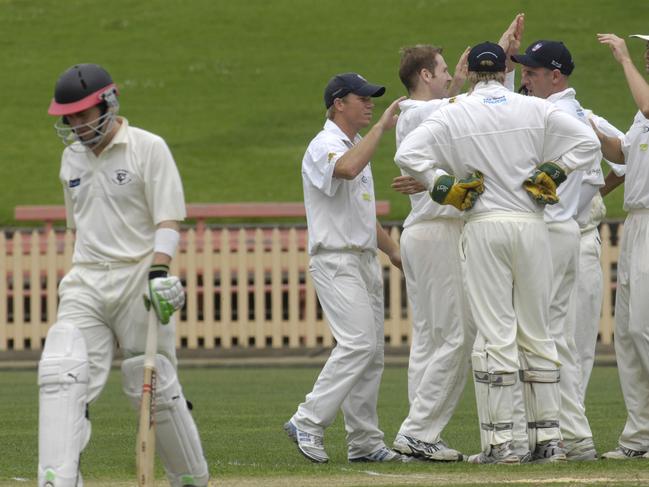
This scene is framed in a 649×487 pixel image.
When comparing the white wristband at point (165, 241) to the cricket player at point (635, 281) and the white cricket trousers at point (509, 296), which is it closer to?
the white cricket trousers at point (509, 296)

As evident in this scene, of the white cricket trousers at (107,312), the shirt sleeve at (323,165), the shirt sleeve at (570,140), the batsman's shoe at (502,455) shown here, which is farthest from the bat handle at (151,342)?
the shirt sleeve at (570,140)

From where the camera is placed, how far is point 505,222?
8.87 m

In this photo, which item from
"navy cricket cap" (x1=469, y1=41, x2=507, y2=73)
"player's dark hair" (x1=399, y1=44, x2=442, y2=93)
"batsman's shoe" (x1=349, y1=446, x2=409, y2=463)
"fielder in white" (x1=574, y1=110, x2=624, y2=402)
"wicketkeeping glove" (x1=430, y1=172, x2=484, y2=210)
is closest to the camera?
"wicketkeeping glove" (x1=430, y1=172, x2=484, y2=210)

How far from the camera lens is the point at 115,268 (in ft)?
25.1

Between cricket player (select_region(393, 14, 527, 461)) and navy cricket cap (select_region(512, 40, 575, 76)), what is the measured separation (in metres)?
0.58

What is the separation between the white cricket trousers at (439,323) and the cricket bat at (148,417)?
8.34 ft

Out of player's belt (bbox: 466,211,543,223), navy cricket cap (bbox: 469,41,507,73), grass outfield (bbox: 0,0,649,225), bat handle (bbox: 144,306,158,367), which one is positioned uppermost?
grass outfield (bbox: 0,0,649,225)

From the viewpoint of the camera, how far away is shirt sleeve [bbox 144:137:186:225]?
24.8 ft

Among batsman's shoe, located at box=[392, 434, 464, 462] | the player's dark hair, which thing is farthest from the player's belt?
batsman's shoe, located at box=[392, 434, 464, 462]

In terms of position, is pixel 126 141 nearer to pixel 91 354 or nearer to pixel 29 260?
pixel 91 354

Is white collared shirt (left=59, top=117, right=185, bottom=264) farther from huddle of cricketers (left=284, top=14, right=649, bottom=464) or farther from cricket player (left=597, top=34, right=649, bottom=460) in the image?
cricket player (left=597, top=34, right=649, bottom=460)

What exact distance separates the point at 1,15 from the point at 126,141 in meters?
38.4

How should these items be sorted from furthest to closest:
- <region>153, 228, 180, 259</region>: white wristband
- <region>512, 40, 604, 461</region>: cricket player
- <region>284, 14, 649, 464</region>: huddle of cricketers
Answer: <region>512, 40, 604, 461</region>: cricket player → <region>284, 14, 649, 464</region>: huddle of cricketers → <region>153, 228, 180, 259</region>: white wristband

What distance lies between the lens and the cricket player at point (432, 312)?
31.3 feet
